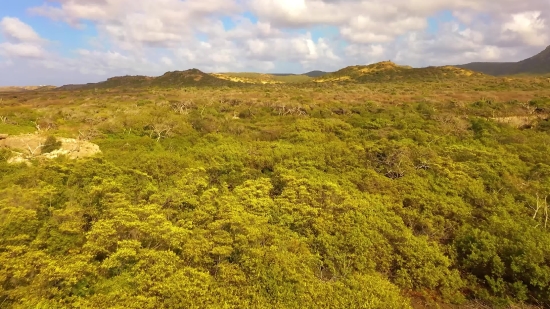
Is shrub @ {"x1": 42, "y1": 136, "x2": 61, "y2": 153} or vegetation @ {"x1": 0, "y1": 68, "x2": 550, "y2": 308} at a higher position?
shrub @ {"x1": 42, "y1": 136, "x2": 61, "y2": 153}

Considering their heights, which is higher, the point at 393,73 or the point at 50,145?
the point at 393,73

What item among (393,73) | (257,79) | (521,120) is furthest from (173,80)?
(521,120)

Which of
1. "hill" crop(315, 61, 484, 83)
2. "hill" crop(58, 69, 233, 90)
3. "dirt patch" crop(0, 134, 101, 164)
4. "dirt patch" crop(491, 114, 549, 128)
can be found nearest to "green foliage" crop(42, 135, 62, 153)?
"dirt patch" crop(0, 134, 101, 164)

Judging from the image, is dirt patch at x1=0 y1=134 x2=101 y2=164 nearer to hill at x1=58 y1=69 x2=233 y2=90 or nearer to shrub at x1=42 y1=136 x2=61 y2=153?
shrub at x1=42 y1=136 x2=61 y2=153

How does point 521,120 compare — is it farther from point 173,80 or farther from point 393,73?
point 173,80

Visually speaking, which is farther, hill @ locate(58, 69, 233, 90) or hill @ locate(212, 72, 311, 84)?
hill @ locate(212, 72, 311, 84)

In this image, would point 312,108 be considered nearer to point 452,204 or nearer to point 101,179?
point 452,204
